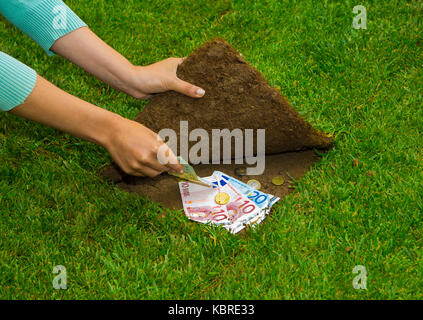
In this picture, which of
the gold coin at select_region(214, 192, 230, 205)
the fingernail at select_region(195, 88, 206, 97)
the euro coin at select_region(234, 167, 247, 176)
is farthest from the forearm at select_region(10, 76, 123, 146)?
the euro coin at select_region(234, 167, 247, 176)

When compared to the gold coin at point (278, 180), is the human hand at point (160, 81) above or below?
above

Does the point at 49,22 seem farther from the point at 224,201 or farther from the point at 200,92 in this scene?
the point at 224,201

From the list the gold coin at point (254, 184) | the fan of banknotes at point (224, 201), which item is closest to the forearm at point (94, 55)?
the fan of banknotes at point (224, 201)

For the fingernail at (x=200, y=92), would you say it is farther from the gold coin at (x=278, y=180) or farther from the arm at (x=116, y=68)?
the gold coin at (x=278, y=180)

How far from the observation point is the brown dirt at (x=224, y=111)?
2.87m

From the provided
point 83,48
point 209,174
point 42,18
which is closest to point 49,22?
point 42,18

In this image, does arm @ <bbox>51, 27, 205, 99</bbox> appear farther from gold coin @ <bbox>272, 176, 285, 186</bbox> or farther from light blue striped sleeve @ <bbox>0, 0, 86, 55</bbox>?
gold coin @ <bbox>272, 176, 285, 186</bbox>

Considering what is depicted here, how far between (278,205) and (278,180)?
240mm

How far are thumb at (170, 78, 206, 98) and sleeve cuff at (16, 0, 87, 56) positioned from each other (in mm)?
678

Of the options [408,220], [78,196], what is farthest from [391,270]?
[78,196]

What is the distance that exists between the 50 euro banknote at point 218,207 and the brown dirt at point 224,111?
0.31 feet

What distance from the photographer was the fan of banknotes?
8.71 feet

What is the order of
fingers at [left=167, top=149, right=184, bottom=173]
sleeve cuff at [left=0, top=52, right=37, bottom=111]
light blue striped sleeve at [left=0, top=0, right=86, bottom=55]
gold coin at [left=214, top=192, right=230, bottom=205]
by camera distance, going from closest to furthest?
sleeve cuff at [left=0, top=52, right=37, bottom=111], fingers at [left=167, top=149, right=184, bottom=173], light blue striped sleeve at [left=0, top=0, right=86, bottom=55], gold coin at [left=214, top=192, right=230, bottom=205]

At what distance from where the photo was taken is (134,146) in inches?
91.9
